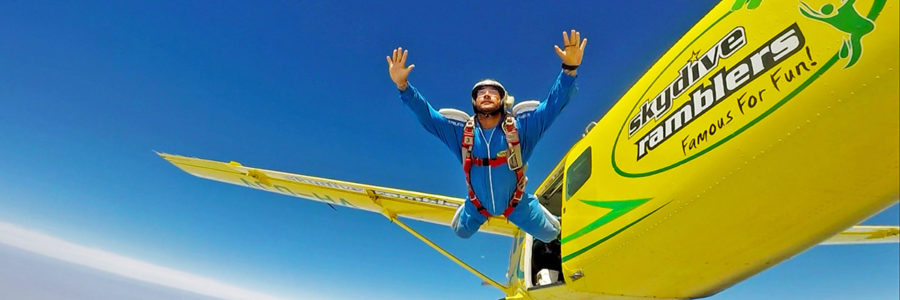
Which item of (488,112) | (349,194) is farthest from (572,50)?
(349,194)

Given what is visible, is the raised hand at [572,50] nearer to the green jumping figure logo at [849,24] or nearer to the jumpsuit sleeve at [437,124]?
the jumpsuit sleeve at [437,124]

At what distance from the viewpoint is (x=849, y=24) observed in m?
1.53

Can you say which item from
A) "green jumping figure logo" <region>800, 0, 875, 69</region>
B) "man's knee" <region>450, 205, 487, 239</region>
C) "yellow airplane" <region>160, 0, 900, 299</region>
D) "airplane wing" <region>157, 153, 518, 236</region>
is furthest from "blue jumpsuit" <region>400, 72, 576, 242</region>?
"airplane wing" <region>157, 153, 518, 236</region>

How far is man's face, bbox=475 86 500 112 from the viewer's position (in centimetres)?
361

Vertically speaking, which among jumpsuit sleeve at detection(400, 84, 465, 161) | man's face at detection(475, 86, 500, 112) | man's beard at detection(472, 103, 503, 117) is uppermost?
man's face at detection(475, 86, 500, 112)

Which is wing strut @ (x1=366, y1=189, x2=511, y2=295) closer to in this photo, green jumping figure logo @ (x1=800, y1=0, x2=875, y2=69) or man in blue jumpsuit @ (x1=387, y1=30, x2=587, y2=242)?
man in blue jumpsuit @ (x1=387, y1=30, x2=587, y2=242)

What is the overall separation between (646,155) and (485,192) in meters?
1.64

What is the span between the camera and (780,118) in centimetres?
173

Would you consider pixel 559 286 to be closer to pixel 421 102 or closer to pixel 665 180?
pixel 665 180

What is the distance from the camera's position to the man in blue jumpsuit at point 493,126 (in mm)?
3445

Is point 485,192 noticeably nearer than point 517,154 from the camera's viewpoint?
No

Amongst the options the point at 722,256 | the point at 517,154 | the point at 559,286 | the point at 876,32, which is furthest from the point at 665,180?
the point at 559,286

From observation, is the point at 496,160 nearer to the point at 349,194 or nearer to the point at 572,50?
the point at 572,50

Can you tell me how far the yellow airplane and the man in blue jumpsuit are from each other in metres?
0.49
